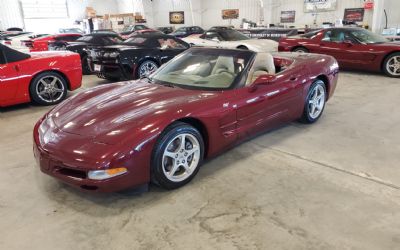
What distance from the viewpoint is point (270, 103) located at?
3566 millimetres

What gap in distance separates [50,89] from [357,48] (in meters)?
7.23

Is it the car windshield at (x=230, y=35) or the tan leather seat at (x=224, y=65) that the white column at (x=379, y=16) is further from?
the tan leather seat at (x=224, y=65)

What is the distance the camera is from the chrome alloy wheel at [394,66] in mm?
7867

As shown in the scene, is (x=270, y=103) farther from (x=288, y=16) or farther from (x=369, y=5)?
(x=288, y=16)

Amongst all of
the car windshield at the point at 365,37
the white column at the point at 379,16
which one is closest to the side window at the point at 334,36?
the car windshield at the point at 365,37

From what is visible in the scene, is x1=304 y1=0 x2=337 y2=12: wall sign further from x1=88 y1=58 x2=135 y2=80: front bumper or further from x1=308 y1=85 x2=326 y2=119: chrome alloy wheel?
x1=308 y1=85 x2=326 y2=119: chrome alloy wheel

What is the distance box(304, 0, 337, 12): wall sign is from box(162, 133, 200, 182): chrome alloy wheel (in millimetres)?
16562

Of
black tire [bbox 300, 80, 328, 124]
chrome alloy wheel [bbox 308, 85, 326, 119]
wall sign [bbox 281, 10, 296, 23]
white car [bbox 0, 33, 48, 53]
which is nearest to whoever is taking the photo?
black tire [bbox 300, 80, 328, 124]

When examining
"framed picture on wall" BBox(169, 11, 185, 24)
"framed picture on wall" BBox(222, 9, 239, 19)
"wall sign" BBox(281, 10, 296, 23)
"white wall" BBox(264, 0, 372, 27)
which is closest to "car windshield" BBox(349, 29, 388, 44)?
"white wall" BBox(264, 0, 372, 27)

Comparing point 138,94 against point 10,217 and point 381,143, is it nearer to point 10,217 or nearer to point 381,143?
point 10,217

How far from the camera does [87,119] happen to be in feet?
9.14

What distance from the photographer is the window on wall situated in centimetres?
2428

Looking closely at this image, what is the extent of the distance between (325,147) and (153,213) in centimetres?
221

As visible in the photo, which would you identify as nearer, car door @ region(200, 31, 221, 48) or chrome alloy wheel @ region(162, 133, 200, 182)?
chrome alloy wheel @ region(162, 133, 200, 182)
